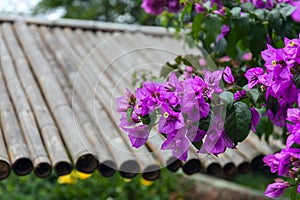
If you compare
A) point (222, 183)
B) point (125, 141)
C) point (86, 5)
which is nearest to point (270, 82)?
point (125, 141)

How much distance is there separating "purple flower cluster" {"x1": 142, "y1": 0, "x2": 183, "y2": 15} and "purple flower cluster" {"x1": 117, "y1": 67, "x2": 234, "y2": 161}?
37.1 inches

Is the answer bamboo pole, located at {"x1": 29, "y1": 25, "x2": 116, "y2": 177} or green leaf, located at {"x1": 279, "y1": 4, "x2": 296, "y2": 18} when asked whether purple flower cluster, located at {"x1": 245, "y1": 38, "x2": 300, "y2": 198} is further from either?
bamboo pole, located at {"x1": 29, "y1": 25, "x2": 116, "y2": 177}

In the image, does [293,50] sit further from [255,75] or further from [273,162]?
[273,162]

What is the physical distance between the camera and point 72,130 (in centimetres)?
183

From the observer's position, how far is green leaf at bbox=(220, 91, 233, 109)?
997mm

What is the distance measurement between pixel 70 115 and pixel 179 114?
108 centimetres

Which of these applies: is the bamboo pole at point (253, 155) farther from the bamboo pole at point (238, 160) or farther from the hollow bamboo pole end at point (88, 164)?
the hollow bamboo pole end at point (88, 164)

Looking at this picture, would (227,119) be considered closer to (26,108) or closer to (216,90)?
(216,90)

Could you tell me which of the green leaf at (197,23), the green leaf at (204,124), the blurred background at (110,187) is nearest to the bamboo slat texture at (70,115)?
the green leaf at (197,23)

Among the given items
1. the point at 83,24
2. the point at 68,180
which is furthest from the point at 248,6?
the point at 83,24

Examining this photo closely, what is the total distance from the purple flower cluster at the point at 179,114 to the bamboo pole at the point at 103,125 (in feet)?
2.24

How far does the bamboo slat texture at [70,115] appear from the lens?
1630mm

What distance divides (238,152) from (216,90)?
38.3 inches

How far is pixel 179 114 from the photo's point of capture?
93 cm
